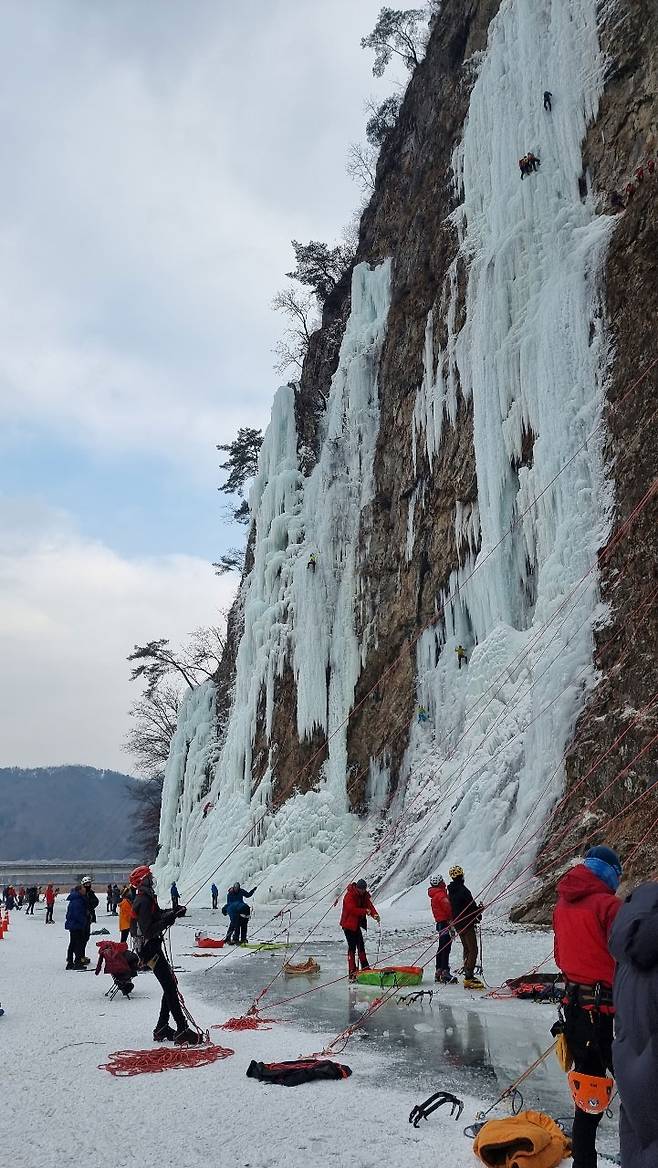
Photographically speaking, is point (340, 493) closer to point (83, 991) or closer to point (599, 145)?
point (599, 145)

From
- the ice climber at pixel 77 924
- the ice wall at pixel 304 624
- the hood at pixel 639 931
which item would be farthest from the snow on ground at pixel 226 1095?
the ice wall at pixel 304 624

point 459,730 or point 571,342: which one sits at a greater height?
point 571,342

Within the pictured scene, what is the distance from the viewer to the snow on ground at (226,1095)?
376 centimetres

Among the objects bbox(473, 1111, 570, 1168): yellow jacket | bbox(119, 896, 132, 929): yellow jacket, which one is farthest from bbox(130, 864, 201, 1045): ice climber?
bbox(119, 896, 132, 929): yellow jacket

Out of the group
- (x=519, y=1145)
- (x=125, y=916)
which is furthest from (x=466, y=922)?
(x=125, y=916)

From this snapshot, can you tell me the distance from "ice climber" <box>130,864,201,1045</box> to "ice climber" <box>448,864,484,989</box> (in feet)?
9.79

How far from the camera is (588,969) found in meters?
3.36

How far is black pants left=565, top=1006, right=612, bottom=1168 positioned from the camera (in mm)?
3248

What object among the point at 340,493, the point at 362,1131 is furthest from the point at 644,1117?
the point at 340,493

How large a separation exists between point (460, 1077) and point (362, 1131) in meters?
1.20

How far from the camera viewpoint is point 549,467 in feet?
49.0

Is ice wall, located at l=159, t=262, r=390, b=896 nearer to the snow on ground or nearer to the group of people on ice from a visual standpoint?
the group of people on ice

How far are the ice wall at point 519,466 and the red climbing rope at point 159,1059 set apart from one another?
8.07 m

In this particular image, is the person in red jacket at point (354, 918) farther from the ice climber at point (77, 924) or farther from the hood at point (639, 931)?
the hood at point (639, 931)
